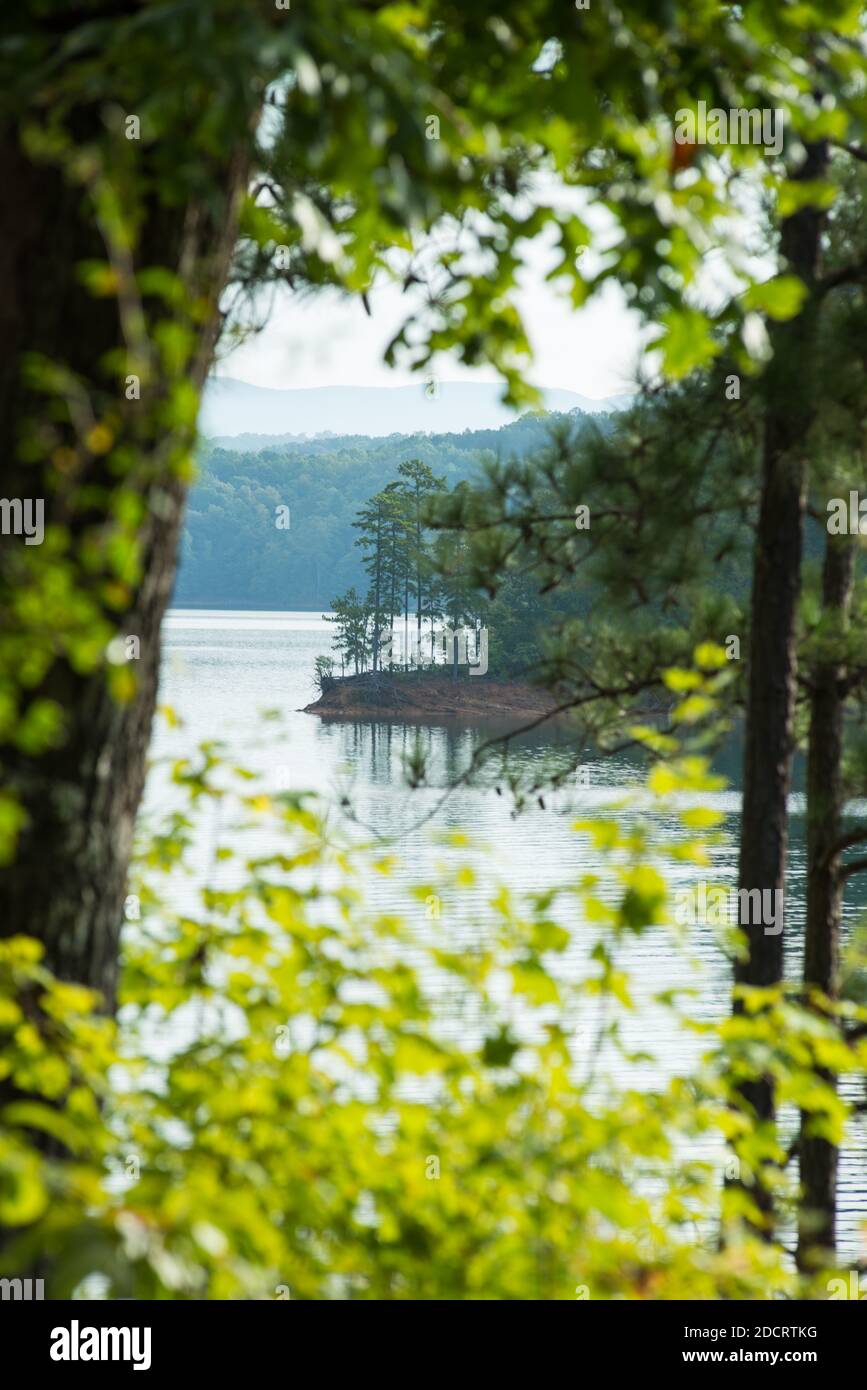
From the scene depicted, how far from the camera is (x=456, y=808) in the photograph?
23188 mm

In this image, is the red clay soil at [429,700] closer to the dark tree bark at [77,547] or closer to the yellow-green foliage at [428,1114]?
the yellow-green foliage at [428,1114]

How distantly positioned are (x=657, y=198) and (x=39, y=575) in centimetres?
96

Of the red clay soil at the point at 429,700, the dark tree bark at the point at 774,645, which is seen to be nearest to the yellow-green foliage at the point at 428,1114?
the dark tree bark at the point at 774,645

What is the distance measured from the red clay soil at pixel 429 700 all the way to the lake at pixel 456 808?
53 centimetres

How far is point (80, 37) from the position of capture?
139 centimetres

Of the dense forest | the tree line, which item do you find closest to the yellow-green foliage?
the dense forest

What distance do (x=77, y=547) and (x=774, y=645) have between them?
3129mm

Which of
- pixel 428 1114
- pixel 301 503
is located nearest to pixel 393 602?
pixel 301 503

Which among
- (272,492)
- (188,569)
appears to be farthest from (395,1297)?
(188,569)

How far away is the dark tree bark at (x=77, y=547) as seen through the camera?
169 centimetres

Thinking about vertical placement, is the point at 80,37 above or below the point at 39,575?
above

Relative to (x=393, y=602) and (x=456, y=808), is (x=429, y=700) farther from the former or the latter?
(x=456, y=808)

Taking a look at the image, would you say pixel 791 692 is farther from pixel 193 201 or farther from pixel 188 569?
pixel 188 569
